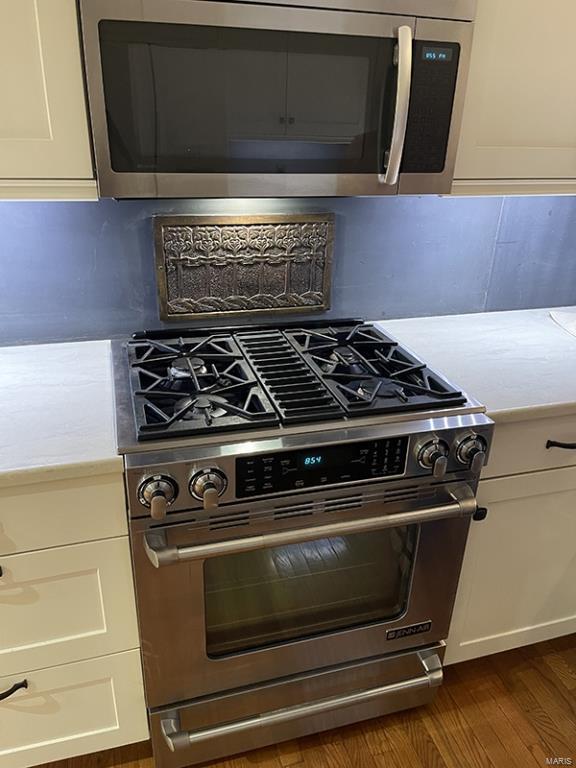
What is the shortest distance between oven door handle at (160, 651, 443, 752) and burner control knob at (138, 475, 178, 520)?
1.91 feet

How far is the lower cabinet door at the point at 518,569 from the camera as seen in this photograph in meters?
1.51

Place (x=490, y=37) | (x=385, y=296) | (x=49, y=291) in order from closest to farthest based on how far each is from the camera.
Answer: (x=490, y=37)
(x=49, y=291)
(x=385, y=296)

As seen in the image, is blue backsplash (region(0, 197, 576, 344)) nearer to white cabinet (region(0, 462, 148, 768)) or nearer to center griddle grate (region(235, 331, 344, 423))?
center griddle grate (region(235, 331, 344, 423))

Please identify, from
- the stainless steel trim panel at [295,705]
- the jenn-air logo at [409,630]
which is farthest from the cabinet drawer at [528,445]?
the stainless steel trim panel at [295,705]

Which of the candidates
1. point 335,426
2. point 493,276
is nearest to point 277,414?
point 335,426

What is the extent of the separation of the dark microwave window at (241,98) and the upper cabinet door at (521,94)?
238mm

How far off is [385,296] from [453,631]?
96 cm

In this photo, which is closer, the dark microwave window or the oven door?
the dark microwave window

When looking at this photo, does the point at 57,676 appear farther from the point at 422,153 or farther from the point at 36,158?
the point at 422,153

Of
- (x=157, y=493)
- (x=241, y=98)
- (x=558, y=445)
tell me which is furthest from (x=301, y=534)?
(x=241, y=98)

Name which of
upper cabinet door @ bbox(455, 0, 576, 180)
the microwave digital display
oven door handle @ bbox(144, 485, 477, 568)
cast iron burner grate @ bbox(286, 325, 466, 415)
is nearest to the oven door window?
oven door handle @ bbox(144, 485, 477, 568)

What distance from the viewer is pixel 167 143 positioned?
46.6 inches

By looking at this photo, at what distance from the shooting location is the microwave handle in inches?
47.4

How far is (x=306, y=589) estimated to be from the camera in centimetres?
141
